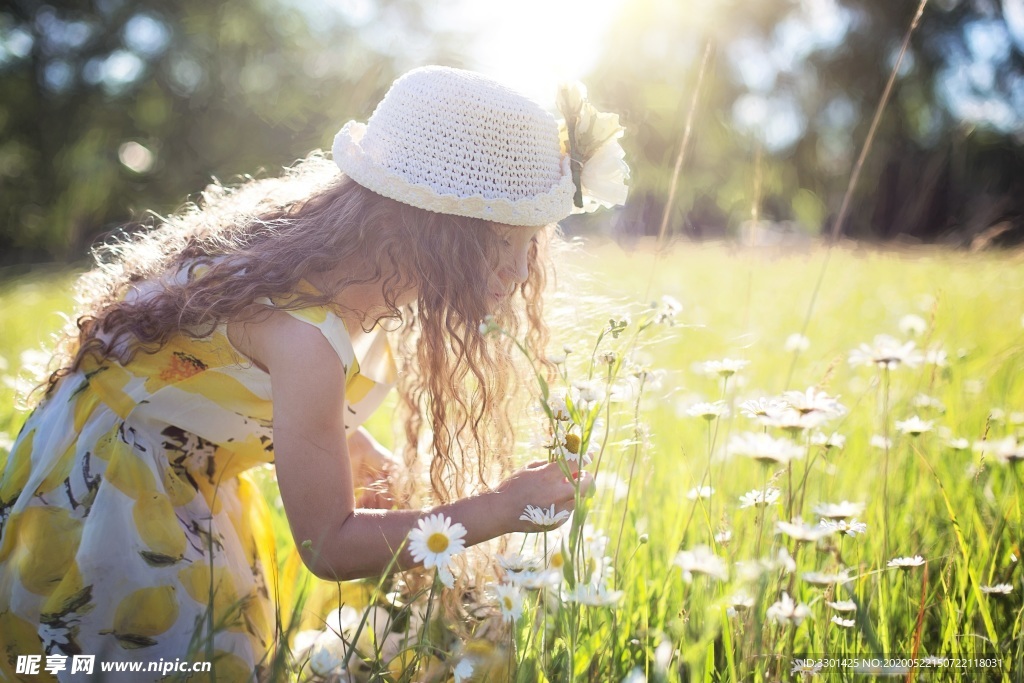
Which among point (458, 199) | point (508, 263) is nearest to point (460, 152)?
point (458, 199)

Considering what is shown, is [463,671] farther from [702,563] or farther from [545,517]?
[702,563]

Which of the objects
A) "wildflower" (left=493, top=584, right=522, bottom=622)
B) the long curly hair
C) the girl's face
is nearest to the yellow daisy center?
"wildflower" (left=493, top=584, right=522, bottom=622)

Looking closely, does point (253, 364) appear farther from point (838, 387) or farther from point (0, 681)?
point (838, 387)

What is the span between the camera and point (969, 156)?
648 inches

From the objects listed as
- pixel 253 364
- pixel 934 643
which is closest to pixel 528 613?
pixel 253 364

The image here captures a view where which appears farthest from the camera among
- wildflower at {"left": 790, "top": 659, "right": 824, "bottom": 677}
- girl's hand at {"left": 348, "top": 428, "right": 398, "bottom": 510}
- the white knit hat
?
girl's hand at {"left": 348, "top": 428, "right": 398, "bottom": 510}

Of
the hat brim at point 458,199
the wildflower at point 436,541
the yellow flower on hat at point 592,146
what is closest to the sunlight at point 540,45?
the yellow flower on hat at point 592,146

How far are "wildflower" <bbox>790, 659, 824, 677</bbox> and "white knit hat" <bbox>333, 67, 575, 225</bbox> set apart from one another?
886mm

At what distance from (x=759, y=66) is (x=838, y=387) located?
51.3 ft

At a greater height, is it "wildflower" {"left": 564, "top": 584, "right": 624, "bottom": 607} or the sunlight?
the sunlight

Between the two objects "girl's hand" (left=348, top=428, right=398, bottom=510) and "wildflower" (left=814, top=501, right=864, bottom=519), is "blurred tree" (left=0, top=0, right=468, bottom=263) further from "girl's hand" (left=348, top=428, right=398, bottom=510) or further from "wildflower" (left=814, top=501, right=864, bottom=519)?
"wildflower" (left=814, top=501, right=864, bottom=519)

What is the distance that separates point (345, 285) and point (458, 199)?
0.98 ft

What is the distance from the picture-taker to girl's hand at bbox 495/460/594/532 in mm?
1264

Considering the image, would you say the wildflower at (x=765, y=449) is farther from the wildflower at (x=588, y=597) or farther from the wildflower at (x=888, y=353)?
the wildflower at (x=888, y=353)
